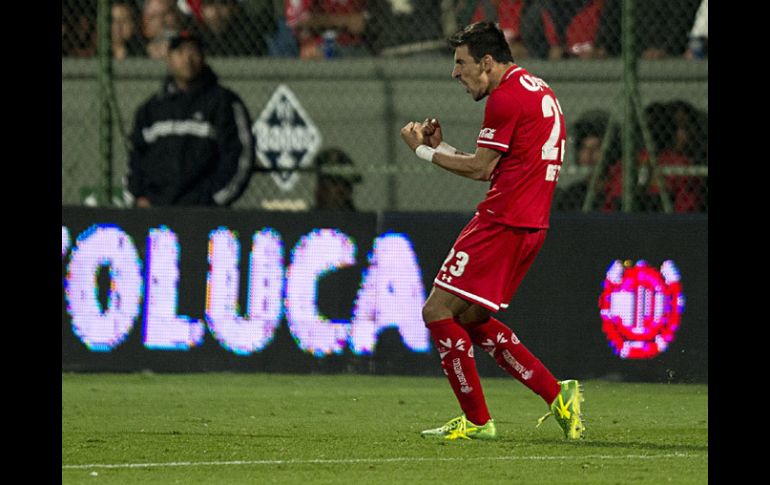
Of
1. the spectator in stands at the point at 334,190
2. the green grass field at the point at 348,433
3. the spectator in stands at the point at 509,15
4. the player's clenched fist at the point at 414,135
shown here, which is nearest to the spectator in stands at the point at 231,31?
the spectator in stands at the point at 334,190

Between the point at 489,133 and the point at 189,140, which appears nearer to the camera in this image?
the point at 489,133

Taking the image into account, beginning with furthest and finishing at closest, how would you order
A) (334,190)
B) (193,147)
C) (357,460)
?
(334,190) < (193,147) < (357,460)

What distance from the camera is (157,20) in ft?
48.4

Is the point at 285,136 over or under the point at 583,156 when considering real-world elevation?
over

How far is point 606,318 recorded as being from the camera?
12180mm

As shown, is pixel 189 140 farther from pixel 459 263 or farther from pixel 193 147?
pixel 459 263

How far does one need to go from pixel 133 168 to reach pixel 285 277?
63.8 inches

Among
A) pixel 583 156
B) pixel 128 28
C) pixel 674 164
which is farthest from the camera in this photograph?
pixel 128 28

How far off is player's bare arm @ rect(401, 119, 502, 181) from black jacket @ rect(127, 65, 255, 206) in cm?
423

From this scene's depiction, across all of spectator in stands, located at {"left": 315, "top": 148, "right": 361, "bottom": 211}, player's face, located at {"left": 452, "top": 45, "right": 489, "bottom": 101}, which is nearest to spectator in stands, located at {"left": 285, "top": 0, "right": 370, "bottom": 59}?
spectator in stands, located at {"left": 315, "top": 148, "right": 361, "bottom": 211}

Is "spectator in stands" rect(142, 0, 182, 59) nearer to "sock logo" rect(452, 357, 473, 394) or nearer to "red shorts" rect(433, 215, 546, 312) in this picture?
"red shorts" rect(433, 215, 546, 312)

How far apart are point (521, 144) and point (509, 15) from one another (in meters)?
5.83

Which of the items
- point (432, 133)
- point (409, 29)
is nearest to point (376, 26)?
point (409, 29)
